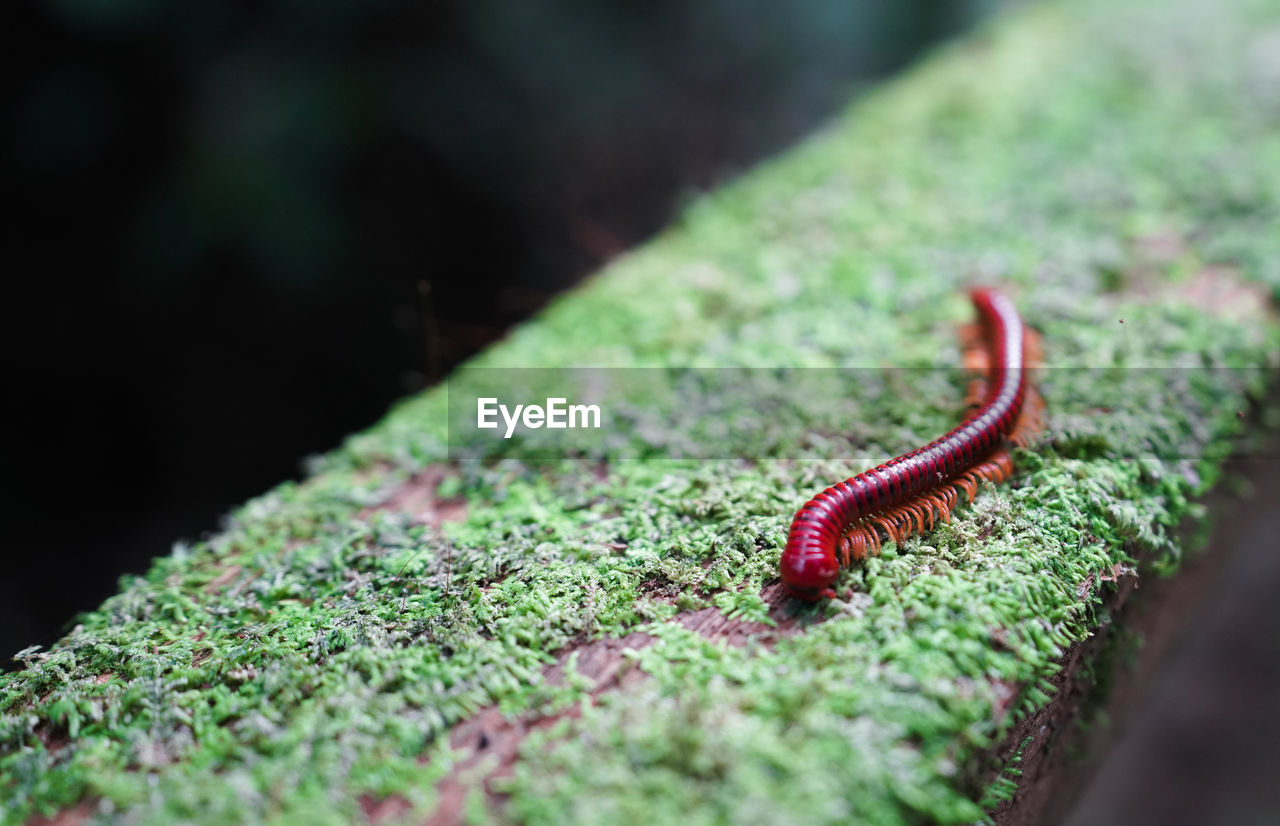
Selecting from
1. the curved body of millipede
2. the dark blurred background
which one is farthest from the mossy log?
the dark blurred background

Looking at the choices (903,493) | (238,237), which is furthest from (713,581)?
(238,237)

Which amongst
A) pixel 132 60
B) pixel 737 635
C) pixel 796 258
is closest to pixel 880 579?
pixel 737 635

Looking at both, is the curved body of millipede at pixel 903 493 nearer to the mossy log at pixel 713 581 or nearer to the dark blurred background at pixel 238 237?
the mossy log at pixel 713 581

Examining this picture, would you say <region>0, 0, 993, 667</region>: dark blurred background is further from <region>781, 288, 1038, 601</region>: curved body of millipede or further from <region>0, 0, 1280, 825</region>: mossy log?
<region>781, 288, 1038, 601</region>: curved body of millipede

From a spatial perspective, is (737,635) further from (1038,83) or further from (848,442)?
(1038,83)

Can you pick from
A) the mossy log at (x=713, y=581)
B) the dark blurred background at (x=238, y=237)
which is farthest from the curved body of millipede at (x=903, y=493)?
the dark blurred background at (x=238, y=237)

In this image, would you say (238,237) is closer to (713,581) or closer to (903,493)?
(713,581)
